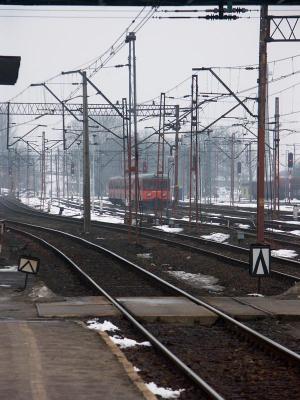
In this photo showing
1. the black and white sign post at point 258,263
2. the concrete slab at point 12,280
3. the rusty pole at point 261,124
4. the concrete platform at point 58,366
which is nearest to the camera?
the concrete platform at point 58,366

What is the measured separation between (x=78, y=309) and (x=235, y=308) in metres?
2.88

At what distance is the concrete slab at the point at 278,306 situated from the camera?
13.0 metres

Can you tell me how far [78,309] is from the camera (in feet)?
44.6

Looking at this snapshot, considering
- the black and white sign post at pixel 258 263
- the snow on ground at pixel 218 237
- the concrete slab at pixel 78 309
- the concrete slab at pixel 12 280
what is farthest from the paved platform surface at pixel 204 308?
the snow on ground at pixel 218 237

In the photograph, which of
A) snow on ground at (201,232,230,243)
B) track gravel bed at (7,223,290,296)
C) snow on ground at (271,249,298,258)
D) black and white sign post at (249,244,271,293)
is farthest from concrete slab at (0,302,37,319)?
snow on ground at (201,232,230,243)

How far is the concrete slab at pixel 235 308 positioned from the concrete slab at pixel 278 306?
0.22 m

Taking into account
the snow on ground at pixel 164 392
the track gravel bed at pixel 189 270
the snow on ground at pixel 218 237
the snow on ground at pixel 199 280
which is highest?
the snow on ground at pixel 164 392

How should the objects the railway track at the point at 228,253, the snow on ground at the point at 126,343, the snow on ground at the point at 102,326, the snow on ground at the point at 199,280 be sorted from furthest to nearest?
1. the railway track at the point at 228,253
2. the snow on ground at the point at 199,280
3. the snow on ground at the point at 102,326
4. the snow on ground at the point at 126,343

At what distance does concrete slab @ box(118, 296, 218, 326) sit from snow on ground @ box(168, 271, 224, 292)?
295cm

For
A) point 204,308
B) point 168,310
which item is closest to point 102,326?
point 168,310

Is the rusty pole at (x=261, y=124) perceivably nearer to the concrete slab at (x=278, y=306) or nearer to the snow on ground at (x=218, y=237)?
the concrete slab at (x=278, y=306)

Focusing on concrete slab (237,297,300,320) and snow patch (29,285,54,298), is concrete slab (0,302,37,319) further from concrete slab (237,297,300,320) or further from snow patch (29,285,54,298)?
concrete slab (237,297,300,320)

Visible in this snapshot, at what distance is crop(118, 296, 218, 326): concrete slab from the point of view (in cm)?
1265

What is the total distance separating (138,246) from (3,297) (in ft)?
50.2
